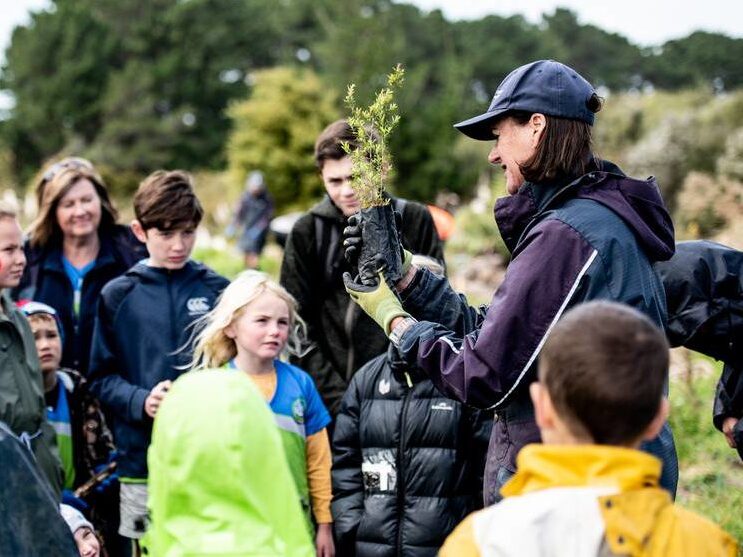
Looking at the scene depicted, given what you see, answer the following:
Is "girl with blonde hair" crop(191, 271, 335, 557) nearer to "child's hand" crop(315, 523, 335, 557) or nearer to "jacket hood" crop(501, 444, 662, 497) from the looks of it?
"child's hand" crop(315, 523, 335, 557)

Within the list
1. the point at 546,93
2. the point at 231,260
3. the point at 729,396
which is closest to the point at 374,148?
the point at 546,93

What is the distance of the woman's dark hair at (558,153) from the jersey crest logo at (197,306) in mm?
2196

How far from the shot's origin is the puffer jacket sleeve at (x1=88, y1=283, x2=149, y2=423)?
4598 mm

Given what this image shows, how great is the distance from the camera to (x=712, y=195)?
12.9 m

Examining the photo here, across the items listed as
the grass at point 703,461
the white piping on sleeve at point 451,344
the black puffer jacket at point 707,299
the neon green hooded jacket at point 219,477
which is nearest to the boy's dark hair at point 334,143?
the black puffer jacket at point 707,299

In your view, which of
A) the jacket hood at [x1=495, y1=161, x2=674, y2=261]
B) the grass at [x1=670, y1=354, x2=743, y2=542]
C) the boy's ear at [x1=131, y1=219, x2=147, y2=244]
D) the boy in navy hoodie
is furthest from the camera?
the grass at [x1=670, y1=354, x2=743, y2=542]

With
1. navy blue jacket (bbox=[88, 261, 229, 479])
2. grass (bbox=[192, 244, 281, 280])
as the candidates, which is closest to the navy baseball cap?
navy blue jacket (bbox=[88, 261, 229, 479])

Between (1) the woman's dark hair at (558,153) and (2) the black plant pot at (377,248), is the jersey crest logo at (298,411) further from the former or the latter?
(1) the woman's dark hair at (558,153)

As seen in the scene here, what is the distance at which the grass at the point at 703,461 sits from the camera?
235 inches

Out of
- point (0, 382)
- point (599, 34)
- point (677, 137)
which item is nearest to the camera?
point (0, 382)

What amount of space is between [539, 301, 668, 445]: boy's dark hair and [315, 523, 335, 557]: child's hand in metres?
2.52

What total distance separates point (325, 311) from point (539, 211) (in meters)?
1.93

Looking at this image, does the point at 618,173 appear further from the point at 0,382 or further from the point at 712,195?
the point at 712,195

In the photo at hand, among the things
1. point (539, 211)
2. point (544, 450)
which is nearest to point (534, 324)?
point (539, 211)
